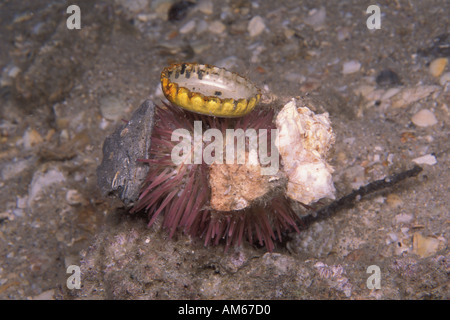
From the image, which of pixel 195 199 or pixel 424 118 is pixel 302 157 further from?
pixel 424 118

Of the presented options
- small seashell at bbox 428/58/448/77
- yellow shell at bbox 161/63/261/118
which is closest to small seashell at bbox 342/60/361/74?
small seashell at bbox 428/58/448/77

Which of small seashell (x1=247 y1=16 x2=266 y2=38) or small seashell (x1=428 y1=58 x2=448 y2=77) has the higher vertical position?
small seashell (x1=247 y1=16 x2=266 y2=38)

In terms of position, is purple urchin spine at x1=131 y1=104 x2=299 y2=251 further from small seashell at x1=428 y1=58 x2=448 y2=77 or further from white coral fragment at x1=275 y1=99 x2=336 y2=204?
small seashell at x1=428 y1=58 x2=448 y2=77

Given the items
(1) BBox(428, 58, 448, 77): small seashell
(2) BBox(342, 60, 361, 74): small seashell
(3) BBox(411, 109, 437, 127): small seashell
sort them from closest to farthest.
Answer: (3) BBox(411, 109, 437, 127): small seashell → (1) BBox(428, 58, 448, 77): small seashell → (2) BBox(342, 60, 361, 74): small seashell

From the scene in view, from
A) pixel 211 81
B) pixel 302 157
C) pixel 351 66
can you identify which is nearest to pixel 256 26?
pixel 351 66

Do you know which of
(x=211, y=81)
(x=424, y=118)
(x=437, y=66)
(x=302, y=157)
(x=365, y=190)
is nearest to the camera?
(x=302, y=157)

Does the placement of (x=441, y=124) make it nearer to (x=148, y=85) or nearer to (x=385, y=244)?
(x=385, y=244)

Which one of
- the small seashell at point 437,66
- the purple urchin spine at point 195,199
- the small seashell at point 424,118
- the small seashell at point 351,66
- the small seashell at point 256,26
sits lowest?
the purple urchin spine at point 195,199

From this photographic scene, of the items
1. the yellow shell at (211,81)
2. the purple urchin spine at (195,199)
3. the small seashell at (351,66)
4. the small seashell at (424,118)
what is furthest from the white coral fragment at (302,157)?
the small seashell at (351,66)

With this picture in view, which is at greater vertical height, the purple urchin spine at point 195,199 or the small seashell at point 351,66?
the small seashell at point 351,66

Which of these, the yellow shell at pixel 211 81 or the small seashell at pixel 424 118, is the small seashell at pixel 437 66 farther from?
the yellow shell at pixel 211 81
